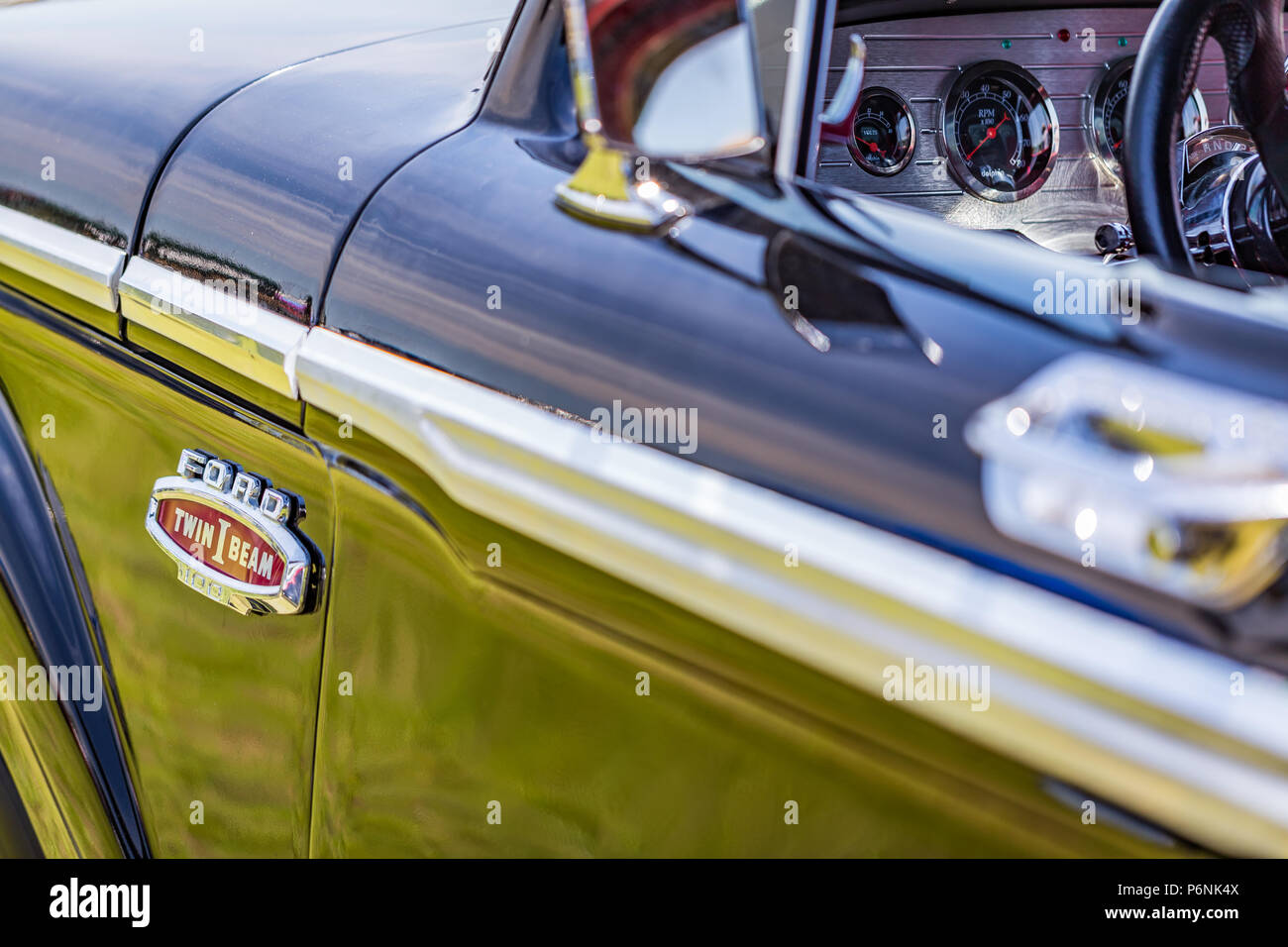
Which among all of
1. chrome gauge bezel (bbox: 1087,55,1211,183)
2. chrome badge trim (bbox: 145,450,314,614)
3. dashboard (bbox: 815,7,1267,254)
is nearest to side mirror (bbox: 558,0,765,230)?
chrome badge trim (bbox: 145,450,314,614)

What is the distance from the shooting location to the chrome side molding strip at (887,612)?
736 mm

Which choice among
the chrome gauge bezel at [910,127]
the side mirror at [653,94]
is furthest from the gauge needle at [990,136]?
the side mirror at [653,94]

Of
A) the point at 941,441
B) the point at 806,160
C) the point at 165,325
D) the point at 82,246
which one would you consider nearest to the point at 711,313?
the point at 941,441

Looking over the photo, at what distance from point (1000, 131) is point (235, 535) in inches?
79.4

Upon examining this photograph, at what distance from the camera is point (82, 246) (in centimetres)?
150

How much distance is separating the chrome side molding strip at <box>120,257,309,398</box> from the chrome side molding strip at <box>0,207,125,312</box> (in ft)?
0.12

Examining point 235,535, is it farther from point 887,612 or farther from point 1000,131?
point 1000,131

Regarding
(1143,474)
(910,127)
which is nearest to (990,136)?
(910,127)

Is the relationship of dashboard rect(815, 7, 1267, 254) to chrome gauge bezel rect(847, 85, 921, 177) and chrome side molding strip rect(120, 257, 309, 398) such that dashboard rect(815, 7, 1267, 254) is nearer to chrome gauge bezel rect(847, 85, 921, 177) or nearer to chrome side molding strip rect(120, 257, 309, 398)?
chrome gauge bezel rect(847, 85, 921, 177)

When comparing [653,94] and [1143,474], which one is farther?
[653,94]

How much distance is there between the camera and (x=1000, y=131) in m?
2.69

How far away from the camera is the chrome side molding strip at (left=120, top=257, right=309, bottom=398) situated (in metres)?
1.27

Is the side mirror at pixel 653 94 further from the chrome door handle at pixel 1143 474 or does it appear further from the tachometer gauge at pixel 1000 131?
the tachometer gauge at pixel 1000 131

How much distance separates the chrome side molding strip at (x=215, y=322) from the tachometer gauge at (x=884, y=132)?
1439 millimetres
